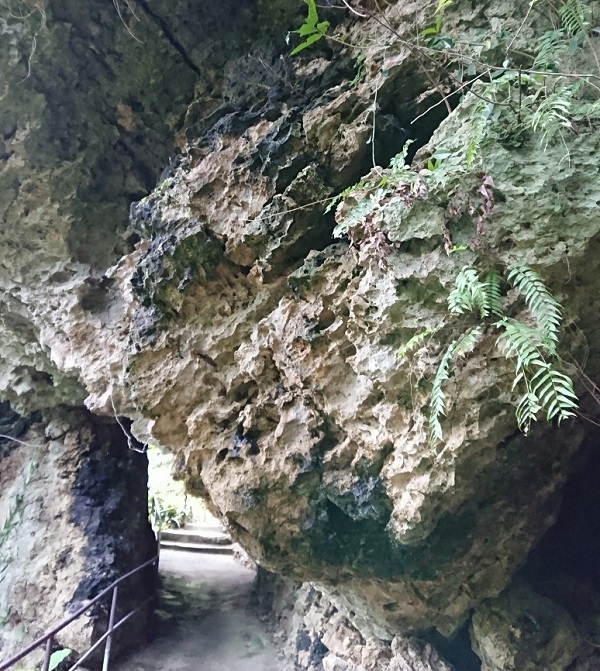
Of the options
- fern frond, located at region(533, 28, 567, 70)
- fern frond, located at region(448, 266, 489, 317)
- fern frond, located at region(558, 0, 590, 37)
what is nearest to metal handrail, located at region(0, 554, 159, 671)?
fern frond, located at region(448, 266, 489, 317)

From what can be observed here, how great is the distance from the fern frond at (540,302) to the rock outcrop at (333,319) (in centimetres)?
15

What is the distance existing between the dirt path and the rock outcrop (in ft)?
2.97

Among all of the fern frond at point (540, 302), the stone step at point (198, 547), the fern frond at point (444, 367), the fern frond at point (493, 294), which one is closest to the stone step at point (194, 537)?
the stone step at point (198, 547)

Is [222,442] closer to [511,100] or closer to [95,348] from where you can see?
[95,348]

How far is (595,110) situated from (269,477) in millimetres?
2414

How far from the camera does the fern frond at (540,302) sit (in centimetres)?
179

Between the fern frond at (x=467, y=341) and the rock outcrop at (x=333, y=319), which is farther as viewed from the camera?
the rock outcrop at (x=333, y=319)

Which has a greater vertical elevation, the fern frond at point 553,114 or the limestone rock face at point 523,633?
the fern frond at point 553,114

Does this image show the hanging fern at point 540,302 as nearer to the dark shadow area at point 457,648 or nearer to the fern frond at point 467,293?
the fern frond at point 467,293

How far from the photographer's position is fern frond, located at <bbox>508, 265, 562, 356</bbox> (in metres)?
1.79

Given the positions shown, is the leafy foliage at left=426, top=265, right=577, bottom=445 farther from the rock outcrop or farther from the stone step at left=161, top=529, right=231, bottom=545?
the stone step at left=161, top=529, right=231, bottom=545

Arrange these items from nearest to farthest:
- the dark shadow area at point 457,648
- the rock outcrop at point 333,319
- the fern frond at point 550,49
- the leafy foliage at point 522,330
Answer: the leafy foliage at point 522,330
the fern frond at point 550,49
the rock outcrop at point 333,319
the dark shadow area at point 457,648

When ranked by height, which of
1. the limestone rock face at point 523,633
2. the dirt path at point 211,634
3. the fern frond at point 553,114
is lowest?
the dirt path at point 211,634

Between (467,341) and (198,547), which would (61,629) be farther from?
(198,547)
